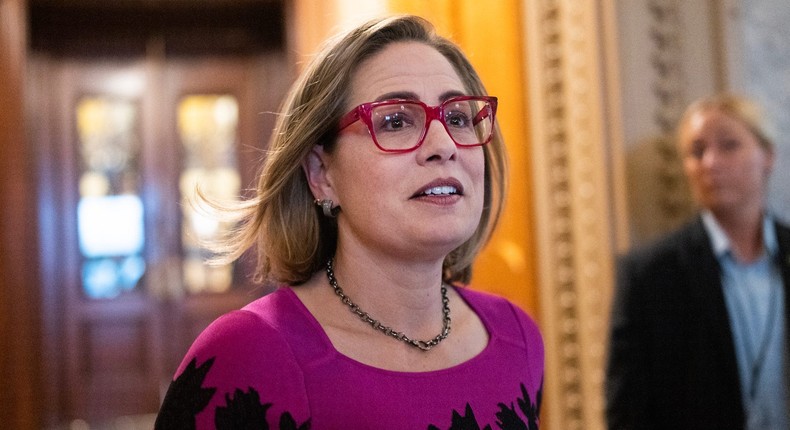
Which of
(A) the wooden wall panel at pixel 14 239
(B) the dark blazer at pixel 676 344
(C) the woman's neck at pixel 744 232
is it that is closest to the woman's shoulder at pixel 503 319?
(B) the dark blazer at pixel 676 344

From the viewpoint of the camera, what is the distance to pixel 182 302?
6973 mm

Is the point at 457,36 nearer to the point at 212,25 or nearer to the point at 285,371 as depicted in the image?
the point at 285,371

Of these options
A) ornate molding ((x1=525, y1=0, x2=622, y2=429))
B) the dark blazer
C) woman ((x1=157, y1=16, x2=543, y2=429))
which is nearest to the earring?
woman ((x1=157, y1=16, x2=543, y2=429))

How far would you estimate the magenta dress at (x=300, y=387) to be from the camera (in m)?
1.12

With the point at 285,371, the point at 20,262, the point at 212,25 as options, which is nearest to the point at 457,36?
the point at 285,371

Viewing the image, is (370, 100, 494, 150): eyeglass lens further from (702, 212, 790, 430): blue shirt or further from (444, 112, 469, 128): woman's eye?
(702, 212, 790, 430): blue shirt

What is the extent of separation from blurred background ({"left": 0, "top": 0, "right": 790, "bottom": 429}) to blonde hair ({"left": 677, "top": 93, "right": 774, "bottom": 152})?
9 cm

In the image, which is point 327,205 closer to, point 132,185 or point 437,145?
point 437,145

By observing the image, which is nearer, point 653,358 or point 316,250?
point 316,250

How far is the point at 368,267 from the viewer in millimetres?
1358

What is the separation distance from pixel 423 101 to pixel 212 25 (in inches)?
219

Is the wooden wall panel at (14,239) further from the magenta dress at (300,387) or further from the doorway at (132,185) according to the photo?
the magenta dress at (300,387)

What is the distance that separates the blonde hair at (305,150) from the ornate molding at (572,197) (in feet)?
4.27

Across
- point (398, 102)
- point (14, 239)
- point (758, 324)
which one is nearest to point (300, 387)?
point (398, 102)
